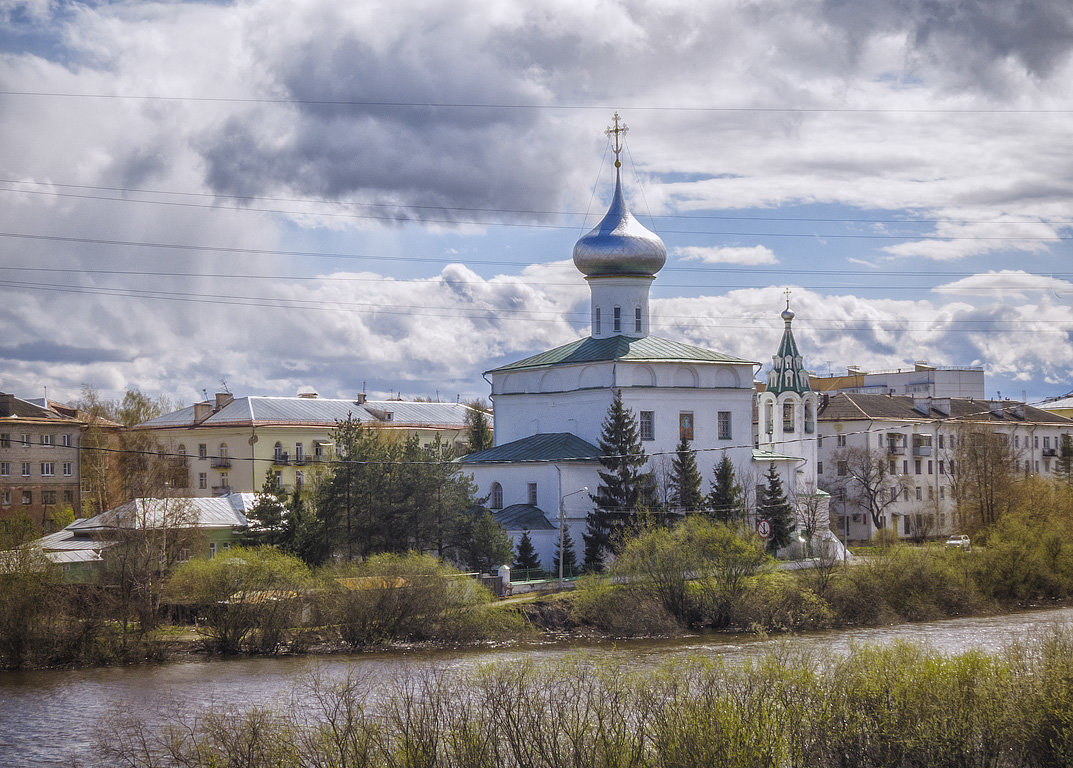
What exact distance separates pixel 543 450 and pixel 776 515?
348 inches

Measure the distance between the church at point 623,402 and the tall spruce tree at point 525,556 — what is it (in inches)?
23.1

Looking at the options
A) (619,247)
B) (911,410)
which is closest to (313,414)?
(619,247)

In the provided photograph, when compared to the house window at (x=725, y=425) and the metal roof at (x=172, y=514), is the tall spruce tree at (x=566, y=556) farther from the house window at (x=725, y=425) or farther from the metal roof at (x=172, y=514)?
the metal roof at (x=172, y=514)

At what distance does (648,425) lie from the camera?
44.3 metres

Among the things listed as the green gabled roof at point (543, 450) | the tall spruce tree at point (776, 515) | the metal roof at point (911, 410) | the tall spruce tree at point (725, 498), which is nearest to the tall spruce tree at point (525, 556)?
the green gabled roof at point (543, 450)

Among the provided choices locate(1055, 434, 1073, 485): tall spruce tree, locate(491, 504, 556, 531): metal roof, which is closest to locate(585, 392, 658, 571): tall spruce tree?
locate(491, 504, 556, 531): metal roof

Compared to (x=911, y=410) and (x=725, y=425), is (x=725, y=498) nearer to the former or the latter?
(x=725, y=425)

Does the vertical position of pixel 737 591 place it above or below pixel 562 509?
below

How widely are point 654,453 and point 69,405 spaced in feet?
106

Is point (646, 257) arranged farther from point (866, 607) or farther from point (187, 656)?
point (187, 656)

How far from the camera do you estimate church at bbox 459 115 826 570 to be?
42375mm

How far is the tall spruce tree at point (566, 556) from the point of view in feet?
131

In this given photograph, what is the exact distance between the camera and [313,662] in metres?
29.9

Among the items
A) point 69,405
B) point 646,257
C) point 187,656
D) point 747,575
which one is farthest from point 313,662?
point 69,405
